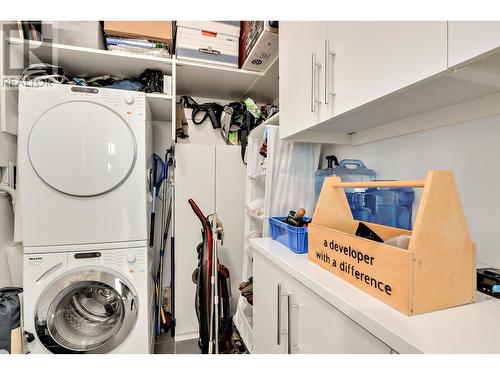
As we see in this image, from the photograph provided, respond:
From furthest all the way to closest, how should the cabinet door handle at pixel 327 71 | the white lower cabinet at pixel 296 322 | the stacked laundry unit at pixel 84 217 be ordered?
1. the stacked laundry unit at pixel 84 217
2. the cabinet door handle at pixel 327 71
3. the white lower cabinet at pixel 296 322

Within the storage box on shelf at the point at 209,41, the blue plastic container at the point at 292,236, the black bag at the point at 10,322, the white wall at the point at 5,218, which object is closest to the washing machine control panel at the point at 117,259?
the black bag at the point at 10,322

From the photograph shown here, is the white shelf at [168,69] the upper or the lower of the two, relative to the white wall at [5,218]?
upper

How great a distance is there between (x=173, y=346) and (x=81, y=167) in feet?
5.02

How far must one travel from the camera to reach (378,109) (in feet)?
2.87

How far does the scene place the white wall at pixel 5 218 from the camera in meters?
1.38

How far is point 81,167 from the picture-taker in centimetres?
138

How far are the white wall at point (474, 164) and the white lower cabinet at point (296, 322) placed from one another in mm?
587

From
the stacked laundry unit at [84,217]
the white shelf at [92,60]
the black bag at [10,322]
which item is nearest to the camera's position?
the black bag at [10,322]

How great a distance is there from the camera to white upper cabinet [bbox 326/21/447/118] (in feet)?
1.83

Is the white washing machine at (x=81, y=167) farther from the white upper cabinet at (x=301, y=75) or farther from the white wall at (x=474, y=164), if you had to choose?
the white wall at (x=474, y=164)

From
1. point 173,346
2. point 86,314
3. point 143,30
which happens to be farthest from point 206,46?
point 173,346

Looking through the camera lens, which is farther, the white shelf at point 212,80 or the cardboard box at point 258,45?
the white shelf at point 212,80

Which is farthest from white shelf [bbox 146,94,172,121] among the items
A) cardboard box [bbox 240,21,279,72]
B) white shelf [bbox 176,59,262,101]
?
cardboard box [bbox 240,21,279,72]
